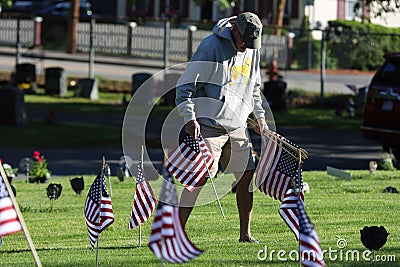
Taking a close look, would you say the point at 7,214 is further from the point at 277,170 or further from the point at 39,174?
the point at 39,174

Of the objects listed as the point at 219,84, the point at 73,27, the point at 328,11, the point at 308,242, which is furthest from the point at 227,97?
the point at 328,11

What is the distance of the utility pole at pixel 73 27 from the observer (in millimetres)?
37156

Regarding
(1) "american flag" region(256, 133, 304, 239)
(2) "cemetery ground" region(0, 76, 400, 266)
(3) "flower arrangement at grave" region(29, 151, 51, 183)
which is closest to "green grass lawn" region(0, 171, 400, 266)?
(2) "cemetery ground" region(0, 76, 400, 266)

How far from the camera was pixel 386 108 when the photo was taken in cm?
1809

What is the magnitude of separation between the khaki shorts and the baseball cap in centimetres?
79

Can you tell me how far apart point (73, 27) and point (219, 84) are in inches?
1159

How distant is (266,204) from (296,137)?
426 inches

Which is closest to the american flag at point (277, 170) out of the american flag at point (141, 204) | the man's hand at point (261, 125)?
the man's hand at point (261, 125)

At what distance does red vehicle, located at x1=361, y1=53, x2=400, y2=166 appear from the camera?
17969 millimetres

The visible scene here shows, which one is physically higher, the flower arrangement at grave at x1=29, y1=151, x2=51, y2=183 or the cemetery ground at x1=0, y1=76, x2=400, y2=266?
the cemetery ground at x1=0, y1=76, x2=400, y2=266

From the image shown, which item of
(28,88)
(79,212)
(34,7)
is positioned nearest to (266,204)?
(79,212)

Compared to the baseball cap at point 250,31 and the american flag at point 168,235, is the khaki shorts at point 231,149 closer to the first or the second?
the baseball cap at point 250,31

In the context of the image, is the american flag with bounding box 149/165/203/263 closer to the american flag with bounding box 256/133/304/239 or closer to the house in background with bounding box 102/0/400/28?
the american flag with bounding box 256/133/304/239

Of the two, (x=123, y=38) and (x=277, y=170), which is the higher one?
(x=123, y=38)
